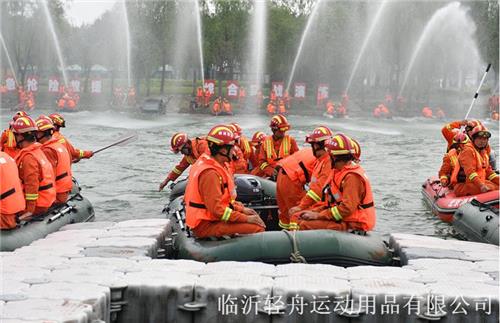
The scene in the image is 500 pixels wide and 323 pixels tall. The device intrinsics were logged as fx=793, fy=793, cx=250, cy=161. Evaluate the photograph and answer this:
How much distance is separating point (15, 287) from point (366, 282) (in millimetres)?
3409

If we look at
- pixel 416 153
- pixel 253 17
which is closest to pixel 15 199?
pixel 416 153

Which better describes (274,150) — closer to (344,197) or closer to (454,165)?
(454,165)

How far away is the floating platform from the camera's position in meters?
7.45

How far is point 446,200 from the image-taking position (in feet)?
53.5

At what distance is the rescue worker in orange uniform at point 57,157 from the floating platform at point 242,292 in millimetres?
4874

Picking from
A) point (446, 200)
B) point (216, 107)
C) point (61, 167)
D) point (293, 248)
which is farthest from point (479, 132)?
point (216, 107)

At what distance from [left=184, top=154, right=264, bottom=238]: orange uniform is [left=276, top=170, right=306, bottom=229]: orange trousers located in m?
2.10

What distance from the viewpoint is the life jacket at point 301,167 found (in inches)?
472

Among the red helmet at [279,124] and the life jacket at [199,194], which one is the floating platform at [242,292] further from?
the red helmet at [279,124]

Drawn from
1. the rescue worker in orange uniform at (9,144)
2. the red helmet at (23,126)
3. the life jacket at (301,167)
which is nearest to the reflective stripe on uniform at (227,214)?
the life jacket at (301,167)

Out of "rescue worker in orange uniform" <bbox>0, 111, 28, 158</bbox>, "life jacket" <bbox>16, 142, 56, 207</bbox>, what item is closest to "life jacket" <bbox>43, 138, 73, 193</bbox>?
"rescue worker in orange uniform" <bbox>0, 111, 28, 158</bbox>

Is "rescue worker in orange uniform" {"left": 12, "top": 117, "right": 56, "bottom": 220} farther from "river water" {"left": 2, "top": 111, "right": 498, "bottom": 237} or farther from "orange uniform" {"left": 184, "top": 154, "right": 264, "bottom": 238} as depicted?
"river water" {"left": 2, "top": 111, "right": 498, "bottom": 237}

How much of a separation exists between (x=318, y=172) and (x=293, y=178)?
108 centimetres

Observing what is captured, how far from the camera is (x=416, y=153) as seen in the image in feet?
105
